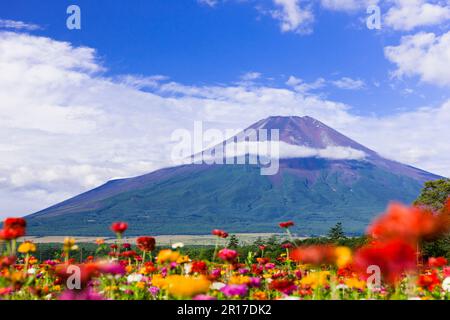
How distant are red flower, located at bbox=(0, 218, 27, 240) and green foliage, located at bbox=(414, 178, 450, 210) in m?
22.3

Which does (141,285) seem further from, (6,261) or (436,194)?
(436,194)

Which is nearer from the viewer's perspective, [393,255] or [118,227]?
[393,255]

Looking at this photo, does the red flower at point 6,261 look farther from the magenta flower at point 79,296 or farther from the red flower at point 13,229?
the magenta flower at point 79,296

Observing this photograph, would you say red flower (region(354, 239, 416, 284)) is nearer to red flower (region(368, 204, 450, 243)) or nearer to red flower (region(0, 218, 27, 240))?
red flower (region(368, 204, 450, 243))

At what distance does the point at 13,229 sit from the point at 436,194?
77.1ft

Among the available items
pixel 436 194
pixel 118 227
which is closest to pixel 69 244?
pixel 118 227

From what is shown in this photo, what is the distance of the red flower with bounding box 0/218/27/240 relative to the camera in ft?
9.70

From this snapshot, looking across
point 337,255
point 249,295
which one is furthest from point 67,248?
point 337,255

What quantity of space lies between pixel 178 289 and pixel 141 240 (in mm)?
1235

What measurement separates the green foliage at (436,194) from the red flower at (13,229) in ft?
73.3

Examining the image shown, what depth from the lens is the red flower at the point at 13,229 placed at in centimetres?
296

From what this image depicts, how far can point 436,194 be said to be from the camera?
23828 mm

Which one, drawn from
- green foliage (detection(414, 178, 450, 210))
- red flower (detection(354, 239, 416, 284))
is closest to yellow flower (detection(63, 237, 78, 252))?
red flower (detection(354, 239, 416, 284))
